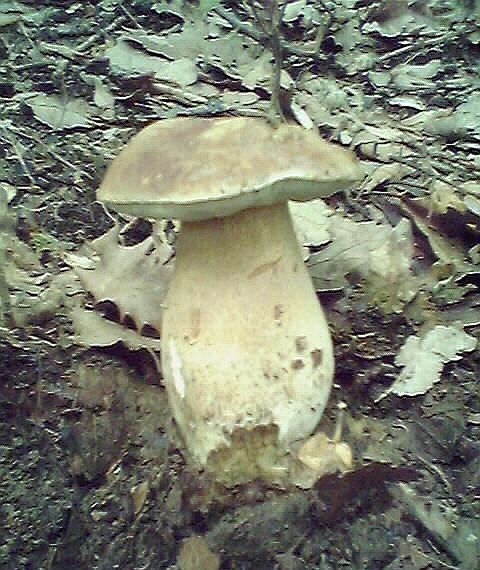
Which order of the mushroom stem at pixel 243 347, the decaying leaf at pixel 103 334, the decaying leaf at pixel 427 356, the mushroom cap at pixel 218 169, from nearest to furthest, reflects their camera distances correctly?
1. the mushroom cap at pixel 218 169
2. the mushroom stem at pixel 243 347
3. the decaying leaf at pixel 427 356
4. the decaying leaf at pixel 103 334

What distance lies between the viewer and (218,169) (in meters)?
1.01

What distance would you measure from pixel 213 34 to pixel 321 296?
4.06 feet

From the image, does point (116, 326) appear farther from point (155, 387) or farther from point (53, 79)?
point (53, 79)

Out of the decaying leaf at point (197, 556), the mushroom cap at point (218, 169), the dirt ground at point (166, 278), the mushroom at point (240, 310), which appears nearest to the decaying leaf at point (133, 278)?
the dirt ground at point (166, 278)

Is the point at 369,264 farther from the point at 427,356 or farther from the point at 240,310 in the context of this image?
the point at 240,310

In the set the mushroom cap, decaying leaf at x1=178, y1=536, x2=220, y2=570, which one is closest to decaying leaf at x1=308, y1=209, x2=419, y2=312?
the mushroom cap

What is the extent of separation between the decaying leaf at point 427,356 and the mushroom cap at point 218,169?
1.38ft

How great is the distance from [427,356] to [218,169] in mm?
629

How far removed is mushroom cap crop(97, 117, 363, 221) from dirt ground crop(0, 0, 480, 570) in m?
0.42

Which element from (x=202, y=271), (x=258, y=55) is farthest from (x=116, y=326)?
(x=258, y=55)

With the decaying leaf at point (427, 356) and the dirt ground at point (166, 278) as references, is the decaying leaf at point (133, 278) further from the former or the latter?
the decaying leaf at point (427, 356)

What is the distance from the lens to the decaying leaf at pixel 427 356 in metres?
1.34

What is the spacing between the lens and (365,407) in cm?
132

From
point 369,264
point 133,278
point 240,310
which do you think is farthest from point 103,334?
point 369,264
